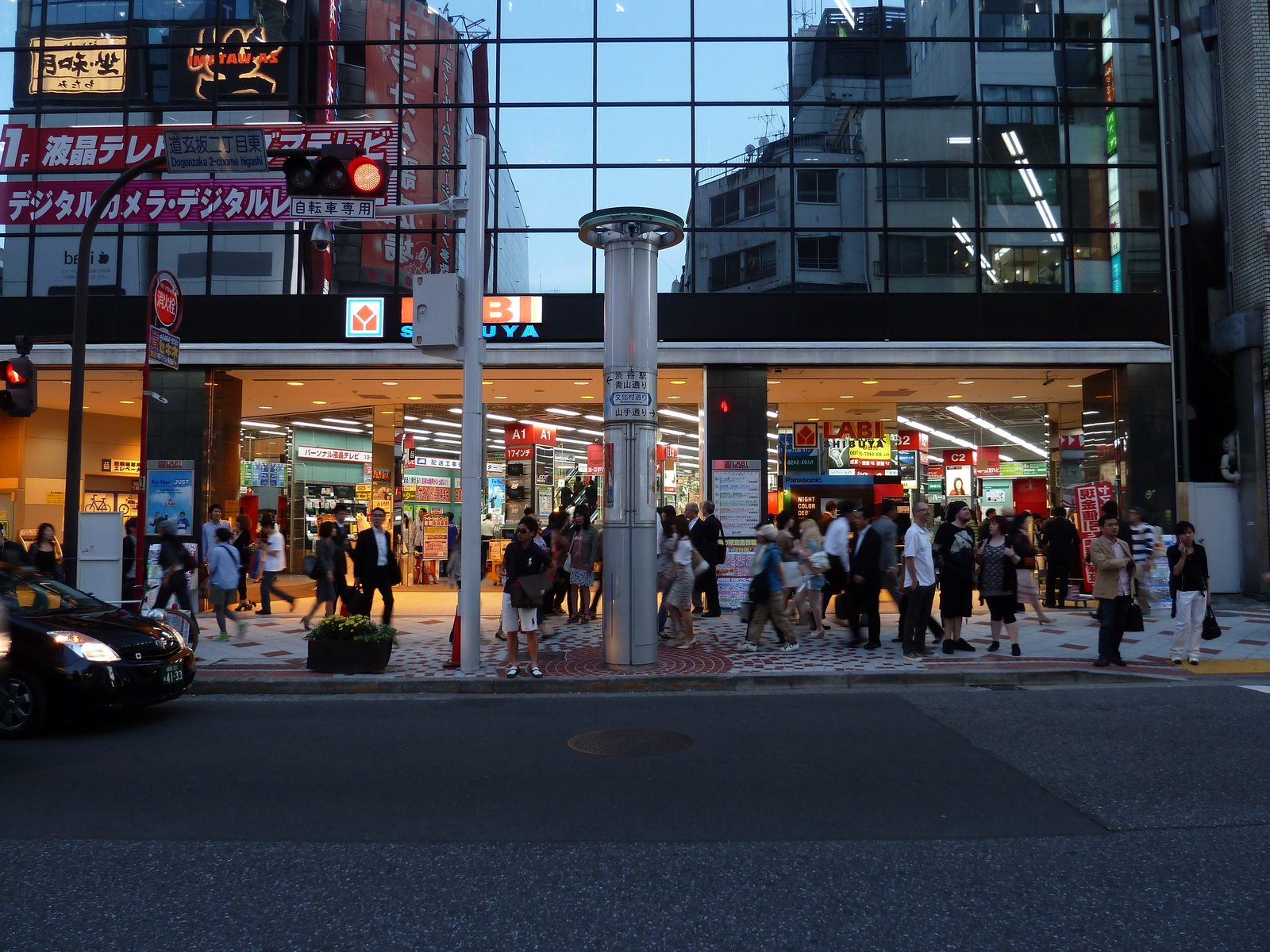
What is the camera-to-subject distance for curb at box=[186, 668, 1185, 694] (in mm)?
9945

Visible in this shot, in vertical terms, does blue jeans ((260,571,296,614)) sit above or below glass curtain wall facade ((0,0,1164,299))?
below

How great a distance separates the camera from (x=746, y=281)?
17844mm

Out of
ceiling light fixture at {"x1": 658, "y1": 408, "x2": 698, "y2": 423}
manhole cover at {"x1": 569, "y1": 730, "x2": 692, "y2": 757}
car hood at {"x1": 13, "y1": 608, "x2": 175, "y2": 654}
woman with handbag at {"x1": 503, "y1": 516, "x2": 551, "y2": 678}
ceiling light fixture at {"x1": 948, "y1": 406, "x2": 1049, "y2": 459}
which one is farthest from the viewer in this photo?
ceiling light fixture at {"x1": 658, "y1": 408, "x2": 698, "y2": 423}

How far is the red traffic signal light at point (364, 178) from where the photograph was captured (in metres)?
9.21

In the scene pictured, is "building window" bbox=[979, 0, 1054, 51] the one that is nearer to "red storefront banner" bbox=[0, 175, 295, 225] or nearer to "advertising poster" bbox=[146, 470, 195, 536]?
"red storefront banner" bbox=[0, 175, 295, 225]

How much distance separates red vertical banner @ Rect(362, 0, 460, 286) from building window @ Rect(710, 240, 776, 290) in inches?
228

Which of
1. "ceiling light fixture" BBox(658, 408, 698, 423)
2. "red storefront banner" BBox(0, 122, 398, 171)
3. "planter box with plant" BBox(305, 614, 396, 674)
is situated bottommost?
"planter box with plant" BBox(305, 614, 396, 674)

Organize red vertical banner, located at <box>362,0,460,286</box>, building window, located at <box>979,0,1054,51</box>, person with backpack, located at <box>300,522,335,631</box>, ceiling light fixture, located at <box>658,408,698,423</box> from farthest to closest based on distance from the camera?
ceiling light fixture, located at <box>658,408,698,423</box> < red vertical banner, located at <box>362,0,460,286</box> < building window, located at <box>979,0,1054,51</box> < person with backpack, located at <box>300,522,335,631</box>

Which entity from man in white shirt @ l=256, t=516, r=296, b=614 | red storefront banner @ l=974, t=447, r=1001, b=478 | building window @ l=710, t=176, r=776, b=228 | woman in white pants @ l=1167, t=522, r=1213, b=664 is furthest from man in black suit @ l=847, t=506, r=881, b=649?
red storefront banner @ l=974, t=447, r=1001, b=478

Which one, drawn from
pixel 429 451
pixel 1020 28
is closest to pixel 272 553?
pixel 429 451

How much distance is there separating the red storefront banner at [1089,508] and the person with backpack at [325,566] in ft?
43.1

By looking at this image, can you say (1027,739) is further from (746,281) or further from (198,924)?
(746,281)

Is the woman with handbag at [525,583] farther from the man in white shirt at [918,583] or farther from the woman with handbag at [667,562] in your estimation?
the man in white shirt at [918,583]

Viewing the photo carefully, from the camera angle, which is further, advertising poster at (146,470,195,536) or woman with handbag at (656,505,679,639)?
advertising poster at (146,470,195,536)
